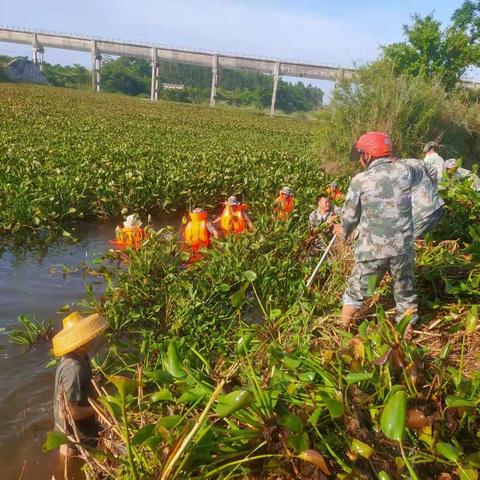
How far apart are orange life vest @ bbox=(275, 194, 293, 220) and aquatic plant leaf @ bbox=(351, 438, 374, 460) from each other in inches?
180

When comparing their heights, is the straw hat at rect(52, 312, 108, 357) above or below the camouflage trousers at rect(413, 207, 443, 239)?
below

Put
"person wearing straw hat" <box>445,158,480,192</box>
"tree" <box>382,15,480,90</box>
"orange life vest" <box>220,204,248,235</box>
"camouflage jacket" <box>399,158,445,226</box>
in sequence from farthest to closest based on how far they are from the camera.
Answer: "tree" <box>382,15,480,90</box> → "orange life vest" <box>220,204,248,235</box> → "person wearing straw hat" <box>445,158,480,192</box> → "camouflage jacket" <box>399,158,445,226</box>

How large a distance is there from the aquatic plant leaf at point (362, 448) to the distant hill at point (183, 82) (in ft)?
213

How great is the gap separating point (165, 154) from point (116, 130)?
605 cm

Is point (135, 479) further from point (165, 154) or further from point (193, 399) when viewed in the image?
point (165, 154)

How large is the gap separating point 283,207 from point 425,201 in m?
3.26

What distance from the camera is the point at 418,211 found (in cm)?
401

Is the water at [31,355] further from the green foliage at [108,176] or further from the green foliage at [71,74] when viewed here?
the green foliage at [71,74]

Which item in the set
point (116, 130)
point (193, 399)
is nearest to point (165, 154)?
point (116, 130)

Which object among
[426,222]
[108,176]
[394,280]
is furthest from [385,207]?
[108,176]

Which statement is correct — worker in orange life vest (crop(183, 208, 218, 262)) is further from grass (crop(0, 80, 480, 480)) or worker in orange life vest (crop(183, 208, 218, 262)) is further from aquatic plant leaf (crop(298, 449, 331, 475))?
aquatic plant leaf (crop(298, 449, 331, 475))

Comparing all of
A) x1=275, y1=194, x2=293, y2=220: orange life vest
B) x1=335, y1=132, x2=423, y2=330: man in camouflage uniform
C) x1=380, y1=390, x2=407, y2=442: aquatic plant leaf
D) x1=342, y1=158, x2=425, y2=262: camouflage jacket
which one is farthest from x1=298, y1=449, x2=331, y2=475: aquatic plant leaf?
x1=275, y1=194, x2=293, y2=220: orange life vest

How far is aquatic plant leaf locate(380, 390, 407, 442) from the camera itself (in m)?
1.56

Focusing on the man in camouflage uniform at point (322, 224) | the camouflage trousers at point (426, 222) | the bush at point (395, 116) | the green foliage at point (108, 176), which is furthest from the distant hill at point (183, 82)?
the camouflage trousers at point (426, 222)
